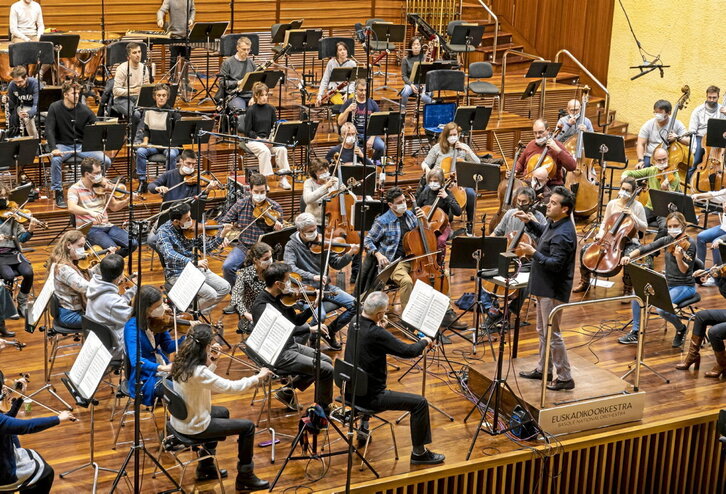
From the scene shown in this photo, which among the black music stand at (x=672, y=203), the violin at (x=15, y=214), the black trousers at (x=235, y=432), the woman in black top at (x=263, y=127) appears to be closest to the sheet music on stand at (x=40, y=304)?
the violin at (x=15, y=214)

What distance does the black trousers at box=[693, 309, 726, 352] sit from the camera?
7.77 metres

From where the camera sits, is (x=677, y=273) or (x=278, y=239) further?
(x=677, y=273)

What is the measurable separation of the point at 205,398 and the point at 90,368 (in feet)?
2.18

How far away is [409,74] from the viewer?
13977 mm

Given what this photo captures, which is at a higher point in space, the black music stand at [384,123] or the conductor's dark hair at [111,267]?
the black music stand at [384,123]

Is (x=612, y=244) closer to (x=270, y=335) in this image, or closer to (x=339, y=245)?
(x=339, y=245)

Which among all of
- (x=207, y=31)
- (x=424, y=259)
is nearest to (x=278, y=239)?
(x=424, y=259)

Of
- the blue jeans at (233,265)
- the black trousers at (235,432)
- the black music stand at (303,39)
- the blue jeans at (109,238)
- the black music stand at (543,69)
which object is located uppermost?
the black music stand at (303,39)

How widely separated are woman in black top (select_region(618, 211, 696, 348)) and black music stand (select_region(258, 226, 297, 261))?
274 centimetres

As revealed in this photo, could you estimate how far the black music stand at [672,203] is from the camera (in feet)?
30.5

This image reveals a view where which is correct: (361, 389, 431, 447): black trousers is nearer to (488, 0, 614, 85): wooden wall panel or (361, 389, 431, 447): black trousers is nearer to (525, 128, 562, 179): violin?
(525, 128, 562, 179): violin

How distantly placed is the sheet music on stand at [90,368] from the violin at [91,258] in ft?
5.38

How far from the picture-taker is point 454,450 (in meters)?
6.79

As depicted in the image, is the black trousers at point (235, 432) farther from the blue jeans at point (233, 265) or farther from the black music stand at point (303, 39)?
the black music stand at point (303, 39)
